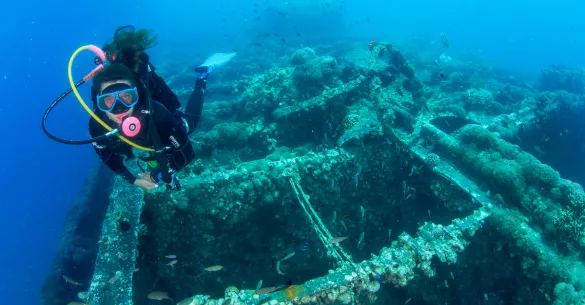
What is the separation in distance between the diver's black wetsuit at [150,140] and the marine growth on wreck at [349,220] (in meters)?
1.14

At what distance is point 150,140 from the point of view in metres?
3.74

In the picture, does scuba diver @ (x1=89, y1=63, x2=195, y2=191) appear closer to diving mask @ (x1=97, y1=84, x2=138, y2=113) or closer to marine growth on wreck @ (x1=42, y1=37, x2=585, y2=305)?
diving mask @ (x1=97, y1=84, x2=138, y2=113)

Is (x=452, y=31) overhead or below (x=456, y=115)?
below

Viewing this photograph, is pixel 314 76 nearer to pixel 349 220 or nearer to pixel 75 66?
pixel 349 220

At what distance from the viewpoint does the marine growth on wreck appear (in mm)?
4414

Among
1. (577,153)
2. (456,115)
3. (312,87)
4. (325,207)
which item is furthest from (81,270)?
(577,153)

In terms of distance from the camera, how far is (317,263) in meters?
6.56

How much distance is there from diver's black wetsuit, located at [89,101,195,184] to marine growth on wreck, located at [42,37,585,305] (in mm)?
1136

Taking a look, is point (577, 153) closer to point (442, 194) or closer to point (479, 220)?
point (442, 194)

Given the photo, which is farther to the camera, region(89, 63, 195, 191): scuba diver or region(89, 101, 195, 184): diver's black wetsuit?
region(89, 101, 195, 184): diver's black wetsuit

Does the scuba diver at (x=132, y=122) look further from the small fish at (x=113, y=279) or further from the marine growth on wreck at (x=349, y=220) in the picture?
the small fish at (x=113, y=279)

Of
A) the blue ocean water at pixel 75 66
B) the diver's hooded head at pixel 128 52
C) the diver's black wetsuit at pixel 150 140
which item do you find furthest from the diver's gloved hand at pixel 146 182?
the blue ocean water at pixel 75 66

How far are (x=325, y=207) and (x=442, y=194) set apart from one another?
256 cm

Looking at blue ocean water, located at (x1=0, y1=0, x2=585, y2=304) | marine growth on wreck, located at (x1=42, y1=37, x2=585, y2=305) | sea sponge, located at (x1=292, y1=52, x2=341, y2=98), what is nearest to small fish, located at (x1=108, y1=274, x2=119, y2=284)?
marine growth on wreck, located at (x1=42, y1=37, x2=585, y2=305)
